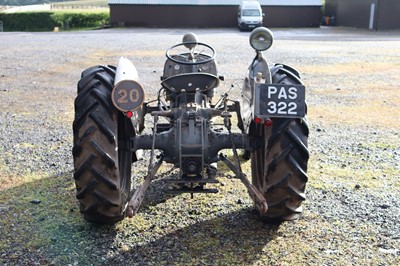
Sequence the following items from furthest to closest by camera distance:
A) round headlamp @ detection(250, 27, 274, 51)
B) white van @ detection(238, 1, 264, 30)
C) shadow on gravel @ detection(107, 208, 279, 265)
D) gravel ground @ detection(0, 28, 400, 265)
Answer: white van @ detection(238, 1, 264, 30), round headlamp @ detection(250, 27, 274, 51), gravel ground @ detection(0, 28, 400, 265), shadow on gravel @ detection(107, 208, 279, 265)

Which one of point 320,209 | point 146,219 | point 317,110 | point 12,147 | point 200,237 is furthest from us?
point 317,110

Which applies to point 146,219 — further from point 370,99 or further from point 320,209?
point 370,99

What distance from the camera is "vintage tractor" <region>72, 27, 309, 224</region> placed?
4.38m

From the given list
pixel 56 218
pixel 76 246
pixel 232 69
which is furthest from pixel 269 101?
pixel 232 69

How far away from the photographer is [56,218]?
521 centimetres

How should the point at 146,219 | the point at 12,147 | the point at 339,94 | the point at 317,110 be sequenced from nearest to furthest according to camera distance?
1. the point at 146,219
2. the point at 12,147
3. the point at 317,110
4. the point at 339,94

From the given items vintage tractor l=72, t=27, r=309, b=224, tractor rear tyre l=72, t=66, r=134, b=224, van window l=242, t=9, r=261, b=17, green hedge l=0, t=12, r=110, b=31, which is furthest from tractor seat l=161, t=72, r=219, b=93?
green hedge l=0, t=12, r=110, b=31

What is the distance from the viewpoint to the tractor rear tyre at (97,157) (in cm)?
438

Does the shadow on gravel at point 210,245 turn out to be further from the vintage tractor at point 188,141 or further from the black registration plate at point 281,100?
the black registration plate at point 281,100

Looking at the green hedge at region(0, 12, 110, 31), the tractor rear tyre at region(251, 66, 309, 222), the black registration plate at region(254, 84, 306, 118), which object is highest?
the black registration plate at region(254, 84, 306, 118)

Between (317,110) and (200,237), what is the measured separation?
6.60 meters

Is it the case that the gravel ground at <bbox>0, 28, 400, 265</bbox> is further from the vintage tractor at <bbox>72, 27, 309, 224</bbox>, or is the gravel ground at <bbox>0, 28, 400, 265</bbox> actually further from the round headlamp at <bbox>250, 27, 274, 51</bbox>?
the round headlamp at <bbox>250, 27, 274, 51</bbox>

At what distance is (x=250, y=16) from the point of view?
128 feet

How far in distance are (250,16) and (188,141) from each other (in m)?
35.5
